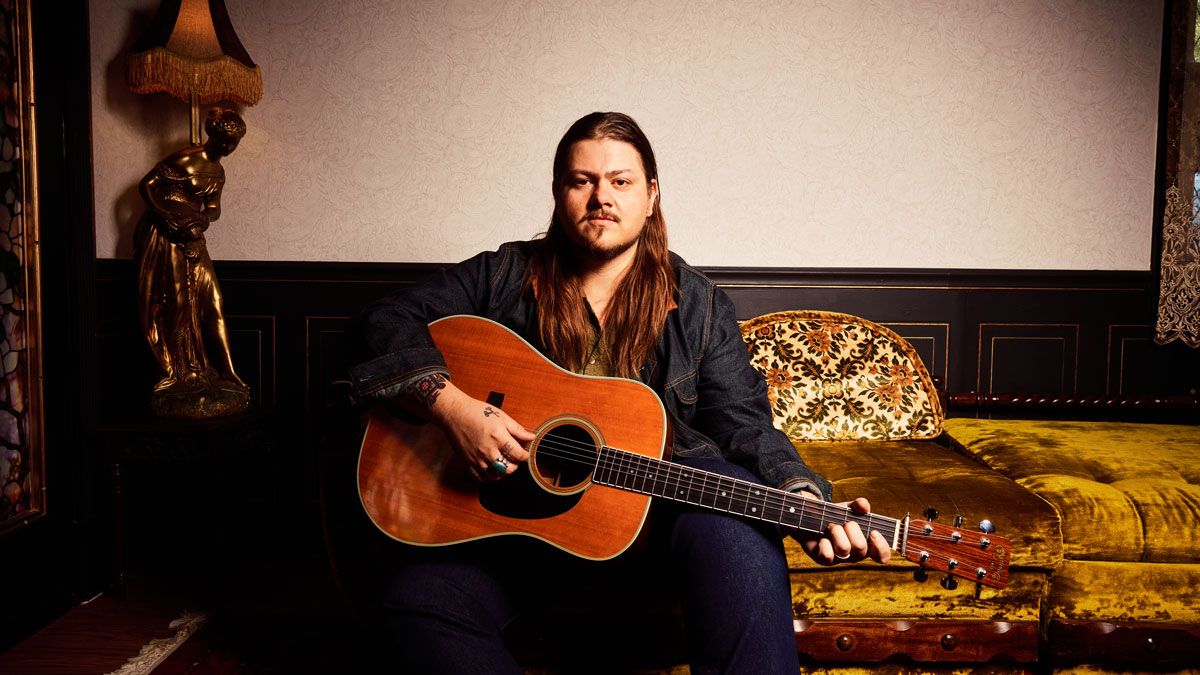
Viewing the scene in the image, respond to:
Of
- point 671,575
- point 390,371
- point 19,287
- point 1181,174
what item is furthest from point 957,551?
point 19,287

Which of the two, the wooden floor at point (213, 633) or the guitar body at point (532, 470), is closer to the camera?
the guitar body at point (532, 470)

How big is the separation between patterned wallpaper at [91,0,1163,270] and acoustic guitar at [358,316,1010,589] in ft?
4.40

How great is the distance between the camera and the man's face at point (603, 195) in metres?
1.64

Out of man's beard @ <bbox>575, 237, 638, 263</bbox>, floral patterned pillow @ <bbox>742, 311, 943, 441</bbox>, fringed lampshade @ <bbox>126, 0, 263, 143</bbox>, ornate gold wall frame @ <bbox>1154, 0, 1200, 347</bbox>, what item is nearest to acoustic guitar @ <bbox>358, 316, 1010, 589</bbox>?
man's beard @ <bbox>575, 237, 638, 263</bbox>

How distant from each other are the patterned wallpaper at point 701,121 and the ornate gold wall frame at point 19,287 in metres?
0.49

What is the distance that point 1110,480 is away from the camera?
1874 millimetres

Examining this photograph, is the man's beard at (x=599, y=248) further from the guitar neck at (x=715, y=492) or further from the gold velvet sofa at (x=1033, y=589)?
the gold velvet sofa at (x=1033, y=589)

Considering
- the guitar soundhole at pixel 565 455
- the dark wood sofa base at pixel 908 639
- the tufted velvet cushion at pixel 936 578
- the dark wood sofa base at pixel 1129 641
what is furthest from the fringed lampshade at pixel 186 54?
the dark wood sofa base at pixel 1129 641

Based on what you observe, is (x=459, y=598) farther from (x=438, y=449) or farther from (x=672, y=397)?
(x=672, y=397)

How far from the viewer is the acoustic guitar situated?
1259 mm

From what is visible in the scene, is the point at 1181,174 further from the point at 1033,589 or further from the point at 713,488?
the point at 713,488

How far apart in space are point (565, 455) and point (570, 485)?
0.08 metres

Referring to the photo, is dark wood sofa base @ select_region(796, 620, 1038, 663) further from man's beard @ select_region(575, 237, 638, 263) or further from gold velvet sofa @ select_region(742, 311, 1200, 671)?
man's beard @ select_region(575, 237, 638, 263)

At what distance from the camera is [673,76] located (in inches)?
104
